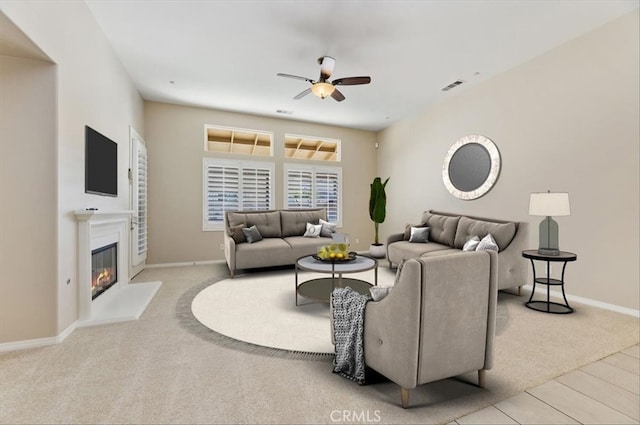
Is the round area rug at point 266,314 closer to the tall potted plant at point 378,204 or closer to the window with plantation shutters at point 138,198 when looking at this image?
the window with plantation shutters at point 138,198

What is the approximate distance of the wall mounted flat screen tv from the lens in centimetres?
294

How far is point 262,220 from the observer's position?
5379mm

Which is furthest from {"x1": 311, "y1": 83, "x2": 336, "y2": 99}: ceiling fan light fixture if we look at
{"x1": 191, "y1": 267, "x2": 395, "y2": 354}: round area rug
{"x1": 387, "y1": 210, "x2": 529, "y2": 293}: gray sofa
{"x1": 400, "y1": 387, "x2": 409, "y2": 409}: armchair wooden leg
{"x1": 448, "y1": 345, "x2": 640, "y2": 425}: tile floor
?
{"x1": 448, "y1": 345, "x2": 640, "y2": 425}: tile floor

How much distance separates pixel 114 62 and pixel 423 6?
12.5 feet

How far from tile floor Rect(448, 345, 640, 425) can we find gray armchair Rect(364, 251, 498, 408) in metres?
0.23

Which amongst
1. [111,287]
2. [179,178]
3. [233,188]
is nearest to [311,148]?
[233,188]

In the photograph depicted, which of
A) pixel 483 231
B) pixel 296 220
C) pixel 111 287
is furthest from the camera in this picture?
pixel 296 220

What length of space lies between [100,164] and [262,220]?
2.65m

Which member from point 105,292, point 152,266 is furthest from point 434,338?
point 152,266

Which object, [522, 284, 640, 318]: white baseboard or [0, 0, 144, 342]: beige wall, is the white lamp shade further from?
[0, 0, 144, 342]: beige wall

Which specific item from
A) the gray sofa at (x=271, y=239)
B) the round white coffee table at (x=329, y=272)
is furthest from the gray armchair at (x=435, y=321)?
the gray sofa at (x=271, y=239)

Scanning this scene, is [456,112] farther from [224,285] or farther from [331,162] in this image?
[224,285]

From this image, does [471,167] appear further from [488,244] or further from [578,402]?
[578,402]

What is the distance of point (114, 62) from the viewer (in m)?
3.73
